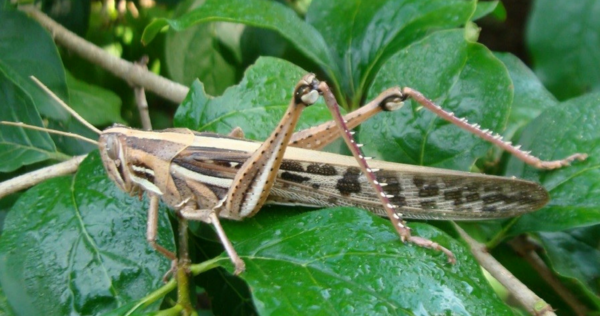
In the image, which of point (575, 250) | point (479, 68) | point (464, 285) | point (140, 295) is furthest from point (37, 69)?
point (575, 250)

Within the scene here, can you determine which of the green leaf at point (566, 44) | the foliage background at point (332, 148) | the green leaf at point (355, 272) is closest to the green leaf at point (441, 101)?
the foliage background at point (332, 148)

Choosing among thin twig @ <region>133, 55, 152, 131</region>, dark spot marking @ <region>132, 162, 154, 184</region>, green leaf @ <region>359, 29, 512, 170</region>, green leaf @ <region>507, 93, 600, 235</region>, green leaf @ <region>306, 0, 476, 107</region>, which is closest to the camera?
green leaf @ <region>507, 93, 600, 235</region>

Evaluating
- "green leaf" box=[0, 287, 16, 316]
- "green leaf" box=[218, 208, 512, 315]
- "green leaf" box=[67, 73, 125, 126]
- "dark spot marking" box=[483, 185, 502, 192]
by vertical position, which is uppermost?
"green leaf" box=[218, 208, 512, 315]

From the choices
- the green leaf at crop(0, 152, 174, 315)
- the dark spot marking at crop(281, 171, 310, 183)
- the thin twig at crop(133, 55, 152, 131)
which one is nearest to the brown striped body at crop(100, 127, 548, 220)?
the dark spot marking at crop(281, 171, 310, 183)

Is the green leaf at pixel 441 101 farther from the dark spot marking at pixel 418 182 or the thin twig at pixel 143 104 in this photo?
the thin twig at pixel 143 104

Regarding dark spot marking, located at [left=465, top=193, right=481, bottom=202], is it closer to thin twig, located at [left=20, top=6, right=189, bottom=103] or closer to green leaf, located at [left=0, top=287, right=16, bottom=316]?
thin twig, located at [left=20, top=6, right=189, bottom=103]

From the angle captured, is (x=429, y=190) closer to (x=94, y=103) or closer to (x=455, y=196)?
(x=455, y=196)

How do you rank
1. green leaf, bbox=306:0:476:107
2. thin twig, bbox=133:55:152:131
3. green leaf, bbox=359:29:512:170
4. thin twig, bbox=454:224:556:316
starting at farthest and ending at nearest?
thin twig, bbox=133:55:152:131, green leaf, bbox=306:0:476:107, green leaf, bbox=359:29:512:170, thin twig, bbox=454:224:556:316
